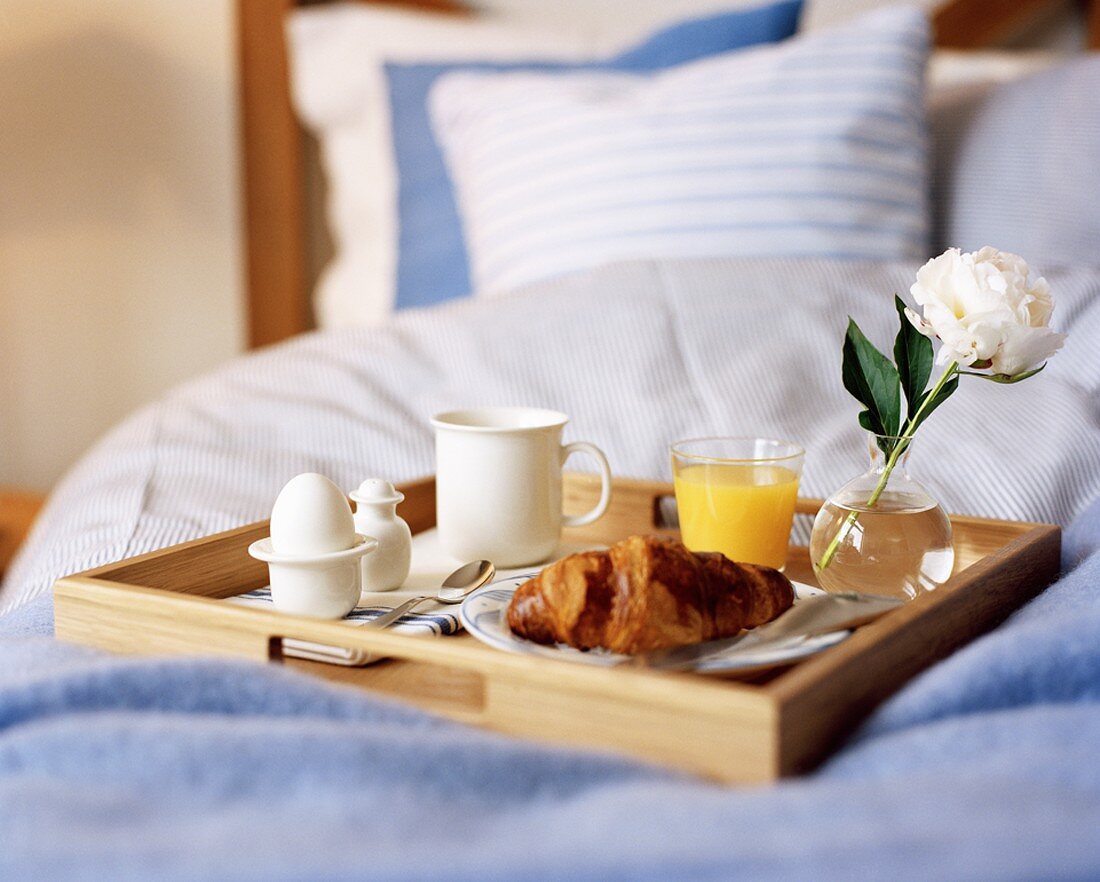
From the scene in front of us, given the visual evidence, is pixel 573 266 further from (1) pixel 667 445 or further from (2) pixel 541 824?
(2) pixel 541 824

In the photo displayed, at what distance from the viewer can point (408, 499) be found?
1060 mm

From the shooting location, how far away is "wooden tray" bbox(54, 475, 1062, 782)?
54 cm

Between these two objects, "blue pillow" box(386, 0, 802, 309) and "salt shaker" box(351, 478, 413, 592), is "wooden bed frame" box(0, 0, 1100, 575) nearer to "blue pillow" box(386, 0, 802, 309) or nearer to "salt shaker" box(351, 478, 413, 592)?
"blue pillow" box(386, 0, 802, 309)

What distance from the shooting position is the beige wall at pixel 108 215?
7.44 feet

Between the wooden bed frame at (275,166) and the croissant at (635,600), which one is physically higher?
the wooden bed frame at (275,166)

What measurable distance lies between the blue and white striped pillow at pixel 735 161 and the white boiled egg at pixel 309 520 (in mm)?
904

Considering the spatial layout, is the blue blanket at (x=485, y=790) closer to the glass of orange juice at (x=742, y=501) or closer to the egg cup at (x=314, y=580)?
the egg cup at (x=314, y=580)

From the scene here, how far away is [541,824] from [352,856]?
8 cm

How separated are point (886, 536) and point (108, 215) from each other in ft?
6.53

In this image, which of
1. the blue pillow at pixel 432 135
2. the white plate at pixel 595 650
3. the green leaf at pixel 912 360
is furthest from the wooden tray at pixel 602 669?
the blue pillow at pixel 432 135

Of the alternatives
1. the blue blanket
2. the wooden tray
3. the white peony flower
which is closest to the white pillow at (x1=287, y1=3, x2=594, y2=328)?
the wooden tray

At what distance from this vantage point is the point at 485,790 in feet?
1.65

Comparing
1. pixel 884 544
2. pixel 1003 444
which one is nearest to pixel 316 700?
pixel 884 544

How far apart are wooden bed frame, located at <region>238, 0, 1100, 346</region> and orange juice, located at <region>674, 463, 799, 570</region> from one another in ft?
5.66
